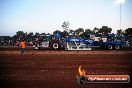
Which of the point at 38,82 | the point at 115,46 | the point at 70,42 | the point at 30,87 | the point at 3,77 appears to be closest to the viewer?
the point at 30,87

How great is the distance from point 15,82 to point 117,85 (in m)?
3.68

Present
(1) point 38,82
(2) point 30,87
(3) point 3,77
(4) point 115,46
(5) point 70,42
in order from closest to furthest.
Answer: (2) point 30,87
(1) point 38,82
(3) point 3,77
(5) point 70,42
(4) point 115,46

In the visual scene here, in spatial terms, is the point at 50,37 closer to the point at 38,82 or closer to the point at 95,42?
the point at 95,42

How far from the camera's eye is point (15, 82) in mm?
7906

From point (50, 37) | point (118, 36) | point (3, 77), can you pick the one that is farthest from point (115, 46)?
point (3, 77)

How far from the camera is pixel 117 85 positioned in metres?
7.20

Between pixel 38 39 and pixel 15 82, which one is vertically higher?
pixel 38 39

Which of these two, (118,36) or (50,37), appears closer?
(50,37)

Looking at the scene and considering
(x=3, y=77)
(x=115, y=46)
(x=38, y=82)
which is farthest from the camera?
(x=115, y=46)

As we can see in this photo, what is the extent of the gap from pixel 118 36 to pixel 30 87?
75.2 ft

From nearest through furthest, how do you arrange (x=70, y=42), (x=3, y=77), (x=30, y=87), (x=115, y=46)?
(x=30, y=87), (x=3, y=77), (x=70, y=42), (x=115, y=46)

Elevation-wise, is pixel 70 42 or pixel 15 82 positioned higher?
pixel 70 42

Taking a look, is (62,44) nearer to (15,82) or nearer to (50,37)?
(50,37)

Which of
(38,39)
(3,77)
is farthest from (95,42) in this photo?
(3,77)
